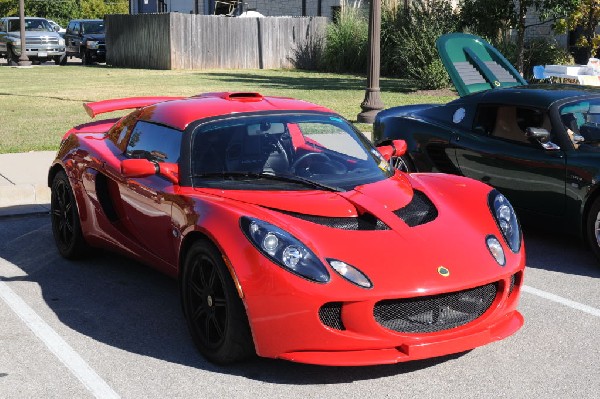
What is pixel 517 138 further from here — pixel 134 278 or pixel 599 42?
pixel 599 42

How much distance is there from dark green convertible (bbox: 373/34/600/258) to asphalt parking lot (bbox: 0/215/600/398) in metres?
0.64

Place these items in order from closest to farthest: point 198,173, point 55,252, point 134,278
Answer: point 198,173 < point 134,278 < point 55,252

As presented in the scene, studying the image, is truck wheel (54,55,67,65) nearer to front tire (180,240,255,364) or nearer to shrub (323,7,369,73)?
shrub (323,7,369,73)

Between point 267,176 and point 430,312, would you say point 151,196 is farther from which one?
point 430,312

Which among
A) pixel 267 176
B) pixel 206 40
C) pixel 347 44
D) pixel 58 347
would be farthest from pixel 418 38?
pixel 58 347

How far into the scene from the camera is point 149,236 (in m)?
5.85

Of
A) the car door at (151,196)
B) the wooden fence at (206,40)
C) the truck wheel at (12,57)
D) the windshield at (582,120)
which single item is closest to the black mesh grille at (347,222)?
the car door at (151,196)

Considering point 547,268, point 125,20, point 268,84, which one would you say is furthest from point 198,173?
point 125,20

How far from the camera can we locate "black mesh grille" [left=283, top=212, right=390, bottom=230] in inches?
194

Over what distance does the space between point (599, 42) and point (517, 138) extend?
1336 cm

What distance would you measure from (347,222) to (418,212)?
0.50 meters

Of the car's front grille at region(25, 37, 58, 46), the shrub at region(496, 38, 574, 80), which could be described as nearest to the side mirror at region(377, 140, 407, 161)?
the shrub at region(496, 38, 574, 80)

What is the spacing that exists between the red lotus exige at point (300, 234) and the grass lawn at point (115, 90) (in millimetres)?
6947

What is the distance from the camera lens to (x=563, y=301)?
610 centimetres
